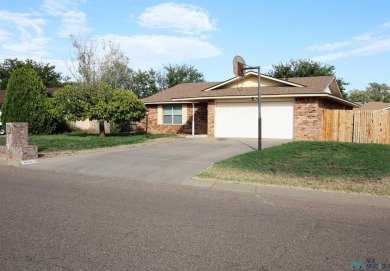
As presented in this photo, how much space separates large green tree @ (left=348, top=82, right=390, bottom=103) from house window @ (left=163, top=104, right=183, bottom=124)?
62.4 metres

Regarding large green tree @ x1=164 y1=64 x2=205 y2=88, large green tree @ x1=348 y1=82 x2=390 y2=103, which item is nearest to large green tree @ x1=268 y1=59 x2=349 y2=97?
large green tree @ x1=164 y1=64 x2=205 y2=88

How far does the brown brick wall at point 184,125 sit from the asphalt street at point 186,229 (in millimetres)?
16664

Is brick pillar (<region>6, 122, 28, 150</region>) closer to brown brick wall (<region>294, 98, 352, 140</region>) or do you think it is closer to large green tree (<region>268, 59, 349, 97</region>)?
brown brick wall (<region>294, 98, 352, 140</region>)

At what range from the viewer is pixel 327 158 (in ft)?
36.2

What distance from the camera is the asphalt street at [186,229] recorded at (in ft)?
12.8

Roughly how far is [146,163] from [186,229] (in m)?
6.94

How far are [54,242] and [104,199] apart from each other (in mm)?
2540

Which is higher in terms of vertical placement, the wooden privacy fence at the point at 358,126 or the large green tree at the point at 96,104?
the large green tree at the point at 96,104

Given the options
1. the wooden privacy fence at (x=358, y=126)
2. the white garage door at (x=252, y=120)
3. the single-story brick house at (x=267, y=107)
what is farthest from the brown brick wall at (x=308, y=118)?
the wooden privacy fence at (x=358, y=126)

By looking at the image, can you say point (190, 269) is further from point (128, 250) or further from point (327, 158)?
point (327, 158)

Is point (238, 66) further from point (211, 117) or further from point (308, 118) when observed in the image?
point (211, 117)

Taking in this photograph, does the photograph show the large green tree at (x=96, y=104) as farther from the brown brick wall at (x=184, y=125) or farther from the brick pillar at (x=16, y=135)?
the brick pillar at (x=16, y=135)

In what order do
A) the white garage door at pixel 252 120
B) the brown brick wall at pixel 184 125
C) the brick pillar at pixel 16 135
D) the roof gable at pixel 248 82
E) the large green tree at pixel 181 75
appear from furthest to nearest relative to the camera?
the large green tree at pixel 181 75 → the brown brick wall at pixel 184 125 → the roof gable at pixel 248 82 → the white garage door at pixel 252 120 → the brick pillar at pixel 16 135

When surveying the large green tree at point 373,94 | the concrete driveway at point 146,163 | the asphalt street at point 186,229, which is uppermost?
the large green tree at point 373,94
